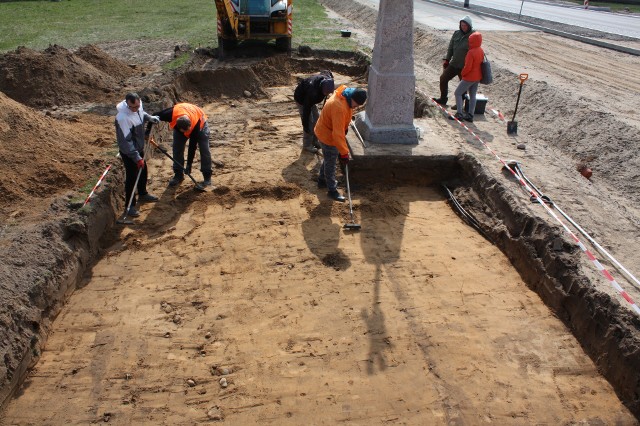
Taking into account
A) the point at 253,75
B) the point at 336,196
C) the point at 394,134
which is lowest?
the point at 336,196

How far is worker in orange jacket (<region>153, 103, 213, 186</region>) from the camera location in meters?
6.70

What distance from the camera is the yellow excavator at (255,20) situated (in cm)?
1380

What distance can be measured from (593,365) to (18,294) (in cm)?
519

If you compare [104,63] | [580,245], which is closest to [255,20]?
[104,63]

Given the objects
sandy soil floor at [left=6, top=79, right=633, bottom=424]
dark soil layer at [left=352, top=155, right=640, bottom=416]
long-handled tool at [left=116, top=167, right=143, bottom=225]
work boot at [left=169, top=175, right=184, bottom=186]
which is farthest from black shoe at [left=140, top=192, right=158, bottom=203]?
dark soil layer at [left=352, top=155, right=640, bottom=416]

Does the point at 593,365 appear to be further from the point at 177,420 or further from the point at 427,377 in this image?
the point at 177,420

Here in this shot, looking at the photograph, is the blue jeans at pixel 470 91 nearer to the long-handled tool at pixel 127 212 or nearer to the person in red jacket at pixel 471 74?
the person in red jacket at pixel 471 74

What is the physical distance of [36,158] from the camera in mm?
6637

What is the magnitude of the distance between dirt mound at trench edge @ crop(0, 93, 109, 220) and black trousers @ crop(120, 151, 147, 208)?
1.75 feet

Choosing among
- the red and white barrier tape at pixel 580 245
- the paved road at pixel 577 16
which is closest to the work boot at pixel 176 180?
the red and white barrier tape at pixel 580 245

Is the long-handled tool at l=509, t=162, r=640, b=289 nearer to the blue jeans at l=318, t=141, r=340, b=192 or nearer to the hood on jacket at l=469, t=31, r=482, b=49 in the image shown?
the blue jeans at l=318, t=141, r=340, b=192

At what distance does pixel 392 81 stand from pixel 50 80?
286 inches

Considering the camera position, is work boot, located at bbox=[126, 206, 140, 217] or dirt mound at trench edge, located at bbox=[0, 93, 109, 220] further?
work boot, located at bbox=[126, 206, 140, 217]

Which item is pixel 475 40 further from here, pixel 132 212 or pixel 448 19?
pixel 448 19
